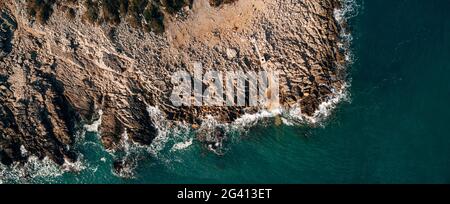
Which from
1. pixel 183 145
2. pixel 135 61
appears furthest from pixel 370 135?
pixel 135 61

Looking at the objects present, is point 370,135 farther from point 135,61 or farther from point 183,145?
point 135,61

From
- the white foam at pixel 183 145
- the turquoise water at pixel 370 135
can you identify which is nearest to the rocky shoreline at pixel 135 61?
the white foam at pixel 183 145

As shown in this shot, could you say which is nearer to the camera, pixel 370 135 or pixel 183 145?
pixel 370 135

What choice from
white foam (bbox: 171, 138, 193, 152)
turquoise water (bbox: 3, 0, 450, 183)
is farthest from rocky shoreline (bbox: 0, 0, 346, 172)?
turquoise water (bbox: 3, 0, 450, 183)

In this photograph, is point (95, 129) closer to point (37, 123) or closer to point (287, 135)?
point (37, 123)

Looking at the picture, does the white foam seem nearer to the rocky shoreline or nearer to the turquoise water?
the turquoise water

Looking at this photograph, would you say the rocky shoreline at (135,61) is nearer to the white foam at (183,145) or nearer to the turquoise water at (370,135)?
the white foam at (183,145)
